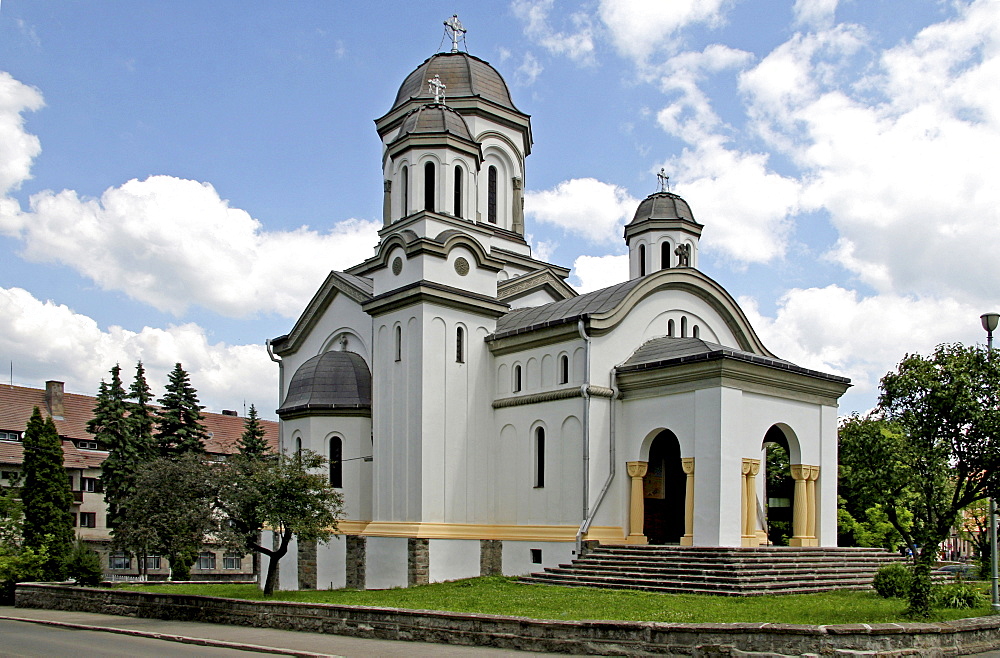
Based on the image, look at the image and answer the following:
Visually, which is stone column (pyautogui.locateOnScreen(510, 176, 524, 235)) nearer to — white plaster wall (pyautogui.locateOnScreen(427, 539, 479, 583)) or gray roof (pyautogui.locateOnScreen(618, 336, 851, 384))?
gray roof (pyautogui.locateOnScreen(618, 336, 851, 384))

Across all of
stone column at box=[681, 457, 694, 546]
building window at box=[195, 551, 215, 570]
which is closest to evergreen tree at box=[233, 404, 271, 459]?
building window at box=[195, 551, 215, 570]

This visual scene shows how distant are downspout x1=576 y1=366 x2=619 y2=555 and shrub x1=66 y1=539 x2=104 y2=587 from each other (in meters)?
12.7

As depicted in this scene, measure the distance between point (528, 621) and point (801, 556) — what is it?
33.2 feet

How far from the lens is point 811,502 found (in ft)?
79.8

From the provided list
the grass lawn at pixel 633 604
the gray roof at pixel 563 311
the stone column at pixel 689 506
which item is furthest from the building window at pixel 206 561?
the stone column at pixel 689 506

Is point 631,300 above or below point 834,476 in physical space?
above

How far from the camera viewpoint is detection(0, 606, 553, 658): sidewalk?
1413 cm

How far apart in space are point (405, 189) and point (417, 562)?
1158 cm

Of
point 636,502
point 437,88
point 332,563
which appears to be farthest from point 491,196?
point 332,563

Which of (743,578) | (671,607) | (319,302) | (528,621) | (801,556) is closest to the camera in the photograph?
(528,621)

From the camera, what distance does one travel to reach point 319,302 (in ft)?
103

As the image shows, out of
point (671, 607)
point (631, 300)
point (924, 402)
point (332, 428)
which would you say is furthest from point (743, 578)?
point (332, 428)

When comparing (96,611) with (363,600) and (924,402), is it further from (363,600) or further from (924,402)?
(924,402)

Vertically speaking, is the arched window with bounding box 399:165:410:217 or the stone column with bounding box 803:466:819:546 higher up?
the arched window with bounding box 399:165:410:217
